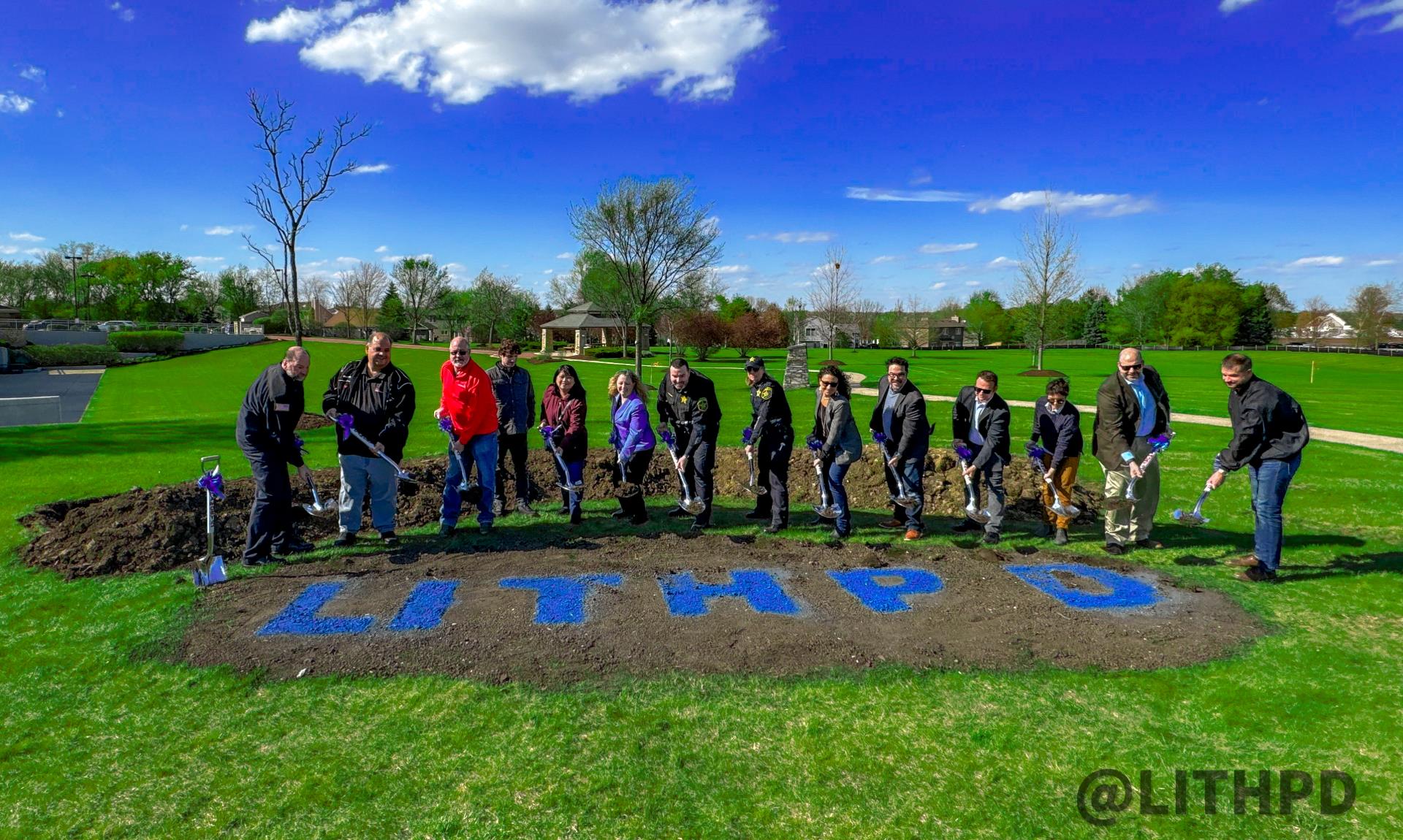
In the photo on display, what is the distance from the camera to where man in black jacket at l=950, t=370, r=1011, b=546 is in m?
7.86

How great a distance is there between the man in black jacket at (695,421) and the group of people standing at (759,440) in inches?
0.8

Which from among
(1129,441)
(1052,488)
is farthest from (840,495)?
(1129,441)

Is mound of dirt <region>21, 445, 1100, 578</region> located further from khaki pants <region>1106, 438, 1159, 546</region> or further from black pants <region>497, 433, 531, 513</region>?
khaki pants <region>1106, 438, 1159, 546</region>

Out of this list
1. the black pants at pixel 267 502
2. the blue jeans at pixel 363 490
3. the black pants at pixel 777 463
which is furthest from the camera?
the black pants at pixel 777 463

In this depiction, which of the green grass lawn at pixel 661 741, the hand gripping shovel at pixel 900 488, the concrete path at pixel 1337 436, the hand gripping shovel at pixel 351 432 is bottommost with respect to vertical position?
the green grass lawn at pixel 661 741

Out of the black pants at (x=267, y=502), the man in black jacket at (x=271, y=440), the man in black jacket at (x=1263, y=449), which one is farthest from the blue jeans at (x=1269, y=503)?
the black pants at (x=267, y=502)

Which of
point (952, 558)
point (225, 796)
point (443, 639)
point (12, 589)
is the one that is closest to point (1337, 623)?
point (952, 558)

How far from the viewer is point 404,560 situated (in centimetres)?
712

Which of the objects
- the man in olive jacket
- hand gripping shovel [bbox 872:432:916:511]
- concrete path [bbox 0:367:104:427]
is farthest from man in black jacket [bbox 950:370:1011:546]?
concrete path [bbox 0:367:104:427]

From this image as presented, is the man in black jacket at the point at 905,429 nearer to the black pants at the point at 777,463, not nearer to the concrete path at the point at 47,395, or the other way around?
the black pants at the point at 777,463

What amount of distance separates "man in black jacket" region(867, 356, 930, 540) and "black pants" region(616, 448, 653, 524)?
268 cm

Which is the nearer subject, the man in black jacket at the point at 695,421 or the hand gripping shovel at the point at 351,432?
the hand gripping shovel at the point at 351,432

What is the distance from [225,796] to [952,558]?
A: 20.5ft

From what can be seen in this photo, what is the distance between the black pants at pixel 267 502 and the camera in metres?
6.91
